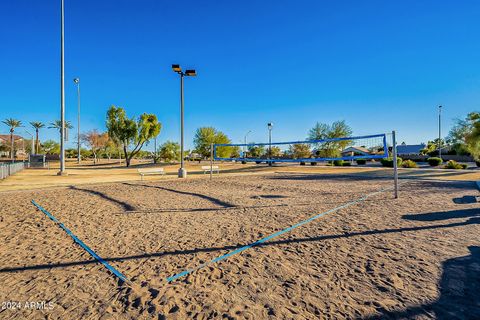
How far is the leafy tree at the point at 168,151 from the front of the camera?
151 feet

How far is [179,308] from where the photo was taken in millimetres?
2459

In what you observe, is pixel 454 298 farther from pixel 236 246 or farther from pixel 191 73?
pixel 191 73

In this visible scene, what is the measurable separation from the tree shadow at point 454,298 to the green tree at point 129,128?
126ft

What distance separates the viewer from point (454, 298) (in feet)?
8.39

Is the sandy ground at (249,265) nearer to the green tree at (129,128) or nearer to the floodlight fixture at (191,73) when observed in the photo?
the floodlight fixture at (191,73)

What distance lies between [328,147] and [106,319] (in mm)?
39961

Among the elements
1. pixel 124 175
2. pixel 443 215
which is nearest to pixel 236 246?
pixel 443 215

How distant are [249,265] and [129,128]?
124 ft

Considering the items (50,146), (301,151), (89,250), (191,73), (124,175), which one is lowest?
(89,250)

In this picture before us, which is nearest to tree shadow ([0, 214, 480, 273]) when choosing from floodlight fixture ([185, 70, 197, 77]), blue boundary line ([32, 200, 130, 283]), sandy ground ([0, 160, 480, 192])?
blue boundary line ([32, 200, 130, 283])

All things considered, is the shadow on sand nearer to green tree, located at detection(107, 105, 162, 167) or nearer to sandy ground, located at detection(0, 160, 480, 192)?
sandy ground, located at detection(0, 160, 480, 192)

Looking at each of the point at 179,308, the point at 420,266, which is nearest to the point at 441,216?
the point at 420,266

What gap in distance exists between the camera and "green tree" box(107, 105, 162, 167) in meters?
36.3

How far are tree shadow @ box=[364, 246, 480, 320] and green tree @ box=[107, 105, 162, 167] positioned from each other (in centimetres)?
3856
